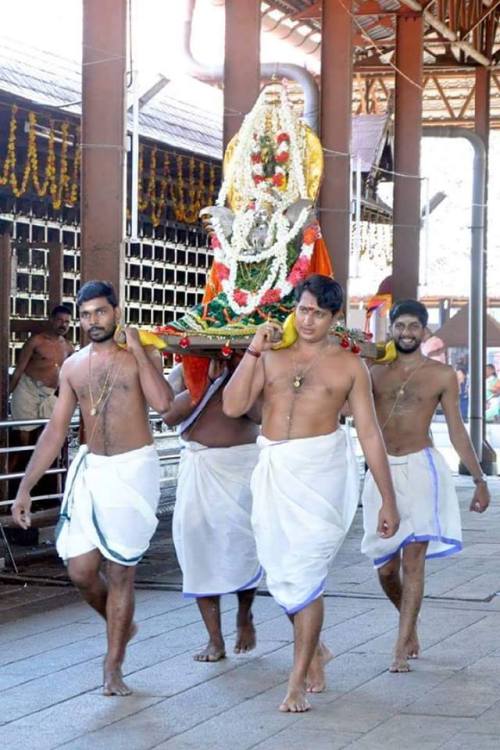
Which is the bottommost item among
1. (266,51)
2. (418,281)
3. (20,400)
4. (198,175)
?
(20,400)

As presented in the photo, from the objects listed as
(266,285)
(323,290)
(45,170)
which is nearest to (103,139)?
(266,285)

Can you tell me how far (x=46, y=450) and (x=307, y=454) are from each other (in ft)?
3.86

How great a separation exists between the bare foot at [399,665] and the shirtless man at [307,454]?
49cm

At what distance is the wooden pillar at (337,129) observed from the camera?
14.5 metres

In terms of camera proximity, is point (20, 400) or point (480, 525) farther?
point (480, 525)

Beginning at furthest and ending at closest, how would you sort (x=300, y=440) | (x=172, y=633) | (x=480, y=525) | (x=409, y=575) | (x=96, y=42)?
(x=480, y=525)
(x=96, y=42)
(x=172, y=633)
(x=409, y=575)
(x=300, y=440)

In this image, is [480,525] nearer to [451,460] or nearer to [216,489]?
[216,489]

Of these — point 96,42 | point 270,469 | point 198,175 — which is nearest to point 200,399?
point 270,469

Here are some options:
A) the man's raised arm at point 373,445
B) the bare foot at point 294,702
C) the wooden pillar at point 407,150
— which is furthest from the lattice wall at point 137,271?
the bare foot at point 294,702

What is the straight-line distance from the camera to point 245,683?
257 inches

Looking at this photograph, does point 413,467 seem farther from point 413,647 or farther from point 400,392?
point 413,647

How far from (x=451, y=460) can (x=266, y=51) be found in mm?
7155

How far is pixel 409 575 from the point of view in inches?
276

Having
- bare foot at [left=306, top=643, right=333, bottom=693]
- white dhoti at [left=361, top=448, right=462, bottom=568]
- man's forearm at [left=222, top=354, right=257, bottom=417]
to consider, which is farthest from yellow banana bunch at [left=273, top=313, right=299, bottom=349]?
bare foot at [left=306, top=643, right=333, bottom=693]
